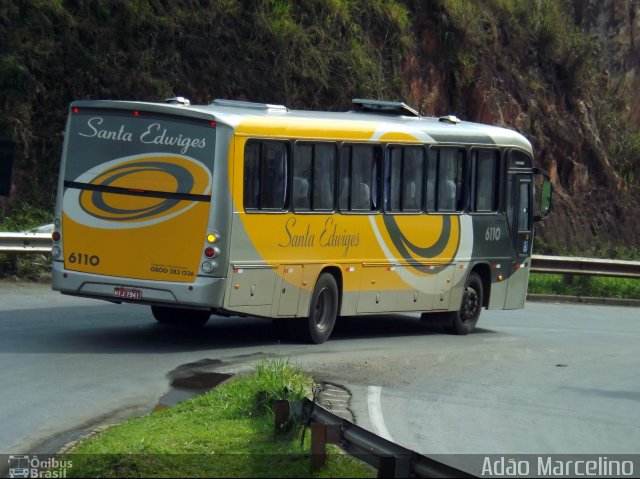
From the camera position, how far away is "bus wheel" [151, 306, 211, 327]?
1779 cm

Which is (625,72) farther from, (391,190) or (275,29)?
(391,190)

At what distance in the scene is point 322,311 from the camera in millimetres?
17344

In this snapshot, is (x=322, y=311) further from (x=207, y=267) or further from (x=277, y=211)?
(x=207, y=267)

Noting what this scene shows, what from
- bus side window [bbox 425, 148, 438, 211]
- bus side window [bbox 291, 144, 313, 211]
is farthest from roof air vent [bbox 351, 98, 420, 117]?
bus side window [bbox 291, 144, 313, 211]

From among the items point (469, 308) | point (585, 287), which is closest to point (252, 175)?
point (469, 308)

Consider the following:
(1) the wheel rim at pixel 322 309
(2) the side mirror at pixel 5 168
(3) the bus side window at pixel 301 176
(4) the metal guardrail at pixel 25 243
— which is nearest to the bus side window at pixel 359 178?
(3) the bus side window at pixel 301 176

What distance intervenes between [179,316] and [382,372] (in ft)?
13.5

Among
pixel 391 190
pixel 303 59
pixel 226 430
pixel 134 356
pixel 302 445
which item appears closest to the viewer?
pixel 302 445

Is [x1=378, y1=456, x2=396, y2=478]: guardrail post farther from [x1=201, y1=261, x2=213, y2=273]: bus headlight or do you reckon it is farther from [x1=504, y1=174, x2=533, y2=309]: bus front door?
[x1=504, y1=174, x2=533, y2=309]: bus front door

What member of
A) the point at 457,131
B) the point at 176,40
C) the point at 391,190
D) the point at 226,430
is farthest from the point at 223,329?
the point at 176,40

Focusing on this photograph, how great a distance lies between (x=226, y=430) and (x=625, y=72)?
35778 mm

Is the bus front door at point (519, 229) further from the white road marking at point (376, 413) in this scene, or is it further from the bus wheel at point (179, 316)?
Result: the white road marking at point (376, 413)

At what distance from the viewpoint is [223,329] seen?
18312 millimetres

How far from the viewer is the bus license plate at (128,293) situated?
15422mm
